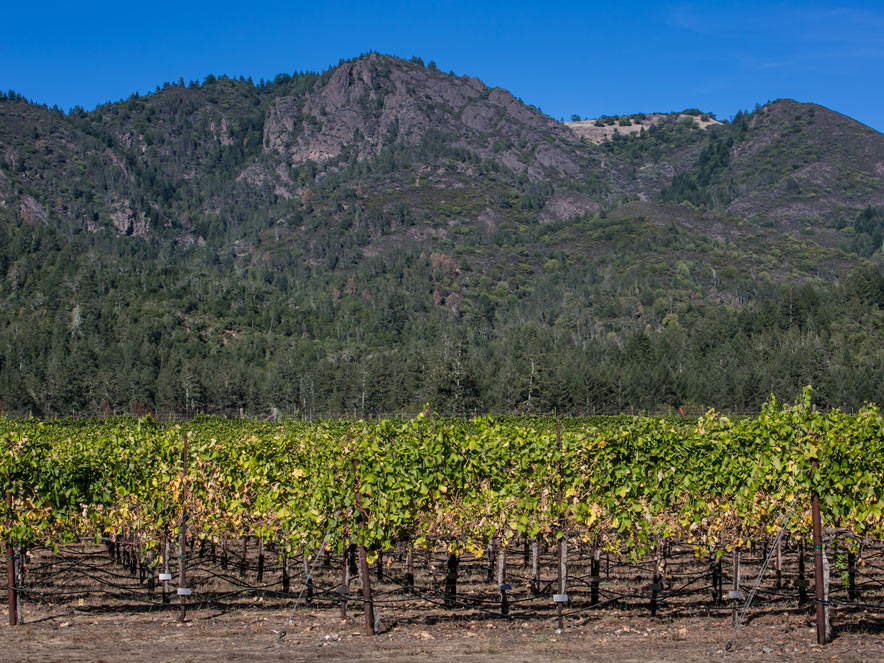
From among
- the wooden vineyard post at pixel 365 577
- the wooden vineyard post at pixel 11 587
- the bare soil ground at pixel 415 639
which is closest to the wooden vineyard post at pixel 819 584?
the bare soil ground at pixel 415 639

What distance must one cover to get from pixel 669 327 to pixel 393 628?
152891mm

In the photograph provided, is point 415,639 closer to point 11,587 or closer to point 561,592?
point 561,592

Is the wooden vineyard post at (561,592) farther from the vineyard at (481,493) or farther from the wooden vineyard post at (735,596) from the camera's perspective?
the wooden vineyard post at (735,596)

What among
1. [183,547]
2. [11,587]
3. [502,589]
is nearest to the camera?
[11,587]

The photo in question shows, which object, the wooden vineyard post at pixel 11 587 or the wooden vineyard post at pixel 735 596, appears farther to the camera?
the wooden vineyard post at pixel 11 587

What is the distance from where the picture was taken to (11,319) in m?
140

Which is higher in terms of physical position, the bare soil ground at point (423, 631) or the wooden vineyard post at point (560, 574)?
the wooden vineyard post at point (560, 574)

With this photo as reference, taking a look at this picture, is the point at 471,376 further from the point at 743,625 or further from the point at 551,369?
the point at 743,625

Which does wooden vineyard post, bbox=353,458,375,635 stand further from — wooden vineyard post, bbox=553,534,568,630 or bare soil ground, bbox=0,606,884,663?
wooden vineyard post, bbox=553,534,568,630

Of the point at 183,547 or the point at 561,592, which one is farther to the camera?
the point at 183,547

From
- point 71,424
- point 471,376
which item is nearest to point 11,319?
point 471,376

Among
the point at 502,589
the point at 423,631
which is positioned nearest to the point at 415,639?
the point at 423,631

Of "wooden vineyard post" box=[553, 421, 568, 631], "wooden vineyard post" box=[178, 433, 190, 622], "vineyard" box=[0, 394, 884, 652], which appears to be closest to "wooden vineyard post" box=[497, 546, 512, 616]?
"vineyard" box=[0, 394, 884, 652]

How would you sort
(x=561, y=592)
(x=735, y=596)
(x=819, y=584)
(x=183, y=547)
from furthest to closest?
(x=183, y=547), (x=561, y=592), (x=735, y=596), (x=819, y=584)
